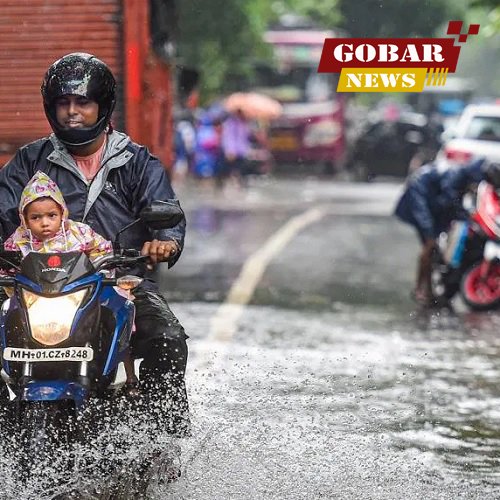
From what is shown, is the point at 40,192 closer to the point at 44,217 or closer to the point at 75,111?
the point at 44,217

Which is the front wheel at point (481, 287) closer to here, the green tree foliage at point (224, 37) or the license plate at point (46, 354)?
the license plate at point (46, 354)

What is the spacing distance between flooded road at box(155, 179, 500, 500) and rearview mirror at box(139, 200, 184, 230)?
997 millimetres

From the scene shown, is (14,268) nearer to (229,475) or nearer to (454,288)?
(229,475)

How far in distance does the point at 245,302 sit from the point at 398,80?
8.07 feet

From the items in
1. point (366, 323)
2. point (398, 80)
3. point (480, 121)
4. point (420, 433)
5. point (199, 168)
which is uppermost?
point (398, 80)

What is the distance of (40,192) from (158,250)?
463mm

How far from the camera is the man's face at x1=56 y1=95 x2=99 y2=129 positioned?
5809mm

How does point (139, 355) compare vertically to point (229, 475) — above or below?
above

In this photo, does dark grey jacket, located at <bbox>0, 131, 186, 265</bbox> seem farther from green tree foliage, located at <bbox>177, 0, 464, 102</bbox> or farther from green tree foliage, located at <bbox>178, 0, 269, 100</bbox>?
green tree foliage, located at <bbox>178, 0, 269, 100</bbox>

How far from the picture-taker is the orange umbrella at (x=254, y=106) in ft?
119

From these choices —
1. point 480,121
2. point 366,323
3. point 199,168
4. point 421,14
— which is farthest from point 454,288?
point 199,168

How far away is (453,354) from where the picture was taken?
33.4ft

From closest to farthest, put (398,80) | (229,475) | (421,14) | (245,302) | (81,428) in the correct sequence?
(81,428), (229,475), (398,80), (245,302), (421,14)

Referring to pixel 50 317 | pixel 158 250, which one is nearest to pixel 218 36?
pixel 158 250
